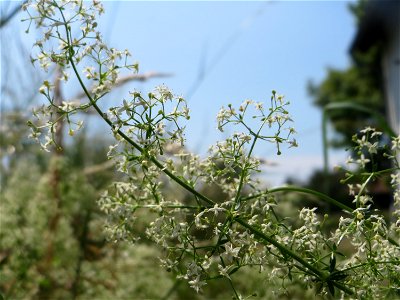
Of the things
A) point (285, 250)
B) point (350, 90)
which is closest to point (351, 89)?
point (350, 90)

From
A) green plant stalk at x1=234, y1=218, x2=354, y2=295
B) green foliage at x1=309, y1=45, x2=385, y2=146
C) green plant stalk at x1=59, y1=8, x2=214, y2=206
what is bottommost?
green plant stalk at x1=234, y1=218, x2=354, y2=295

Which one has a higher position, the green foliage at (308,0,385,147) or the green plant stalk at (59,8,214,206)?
the green foliage at (308,0,385,147)

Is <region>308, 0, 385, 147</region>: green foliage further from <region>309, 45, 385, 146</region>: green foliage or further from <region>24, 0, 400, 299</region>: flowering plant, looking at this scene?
<region>24, 0, 400, 299</region>: flowering plant

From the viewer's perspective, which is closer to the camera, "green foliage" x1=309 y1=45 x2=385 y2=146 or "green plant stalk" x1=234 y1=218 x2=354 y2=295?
"green plant stalk" x1=234 y1=218 x2=354 y2=295

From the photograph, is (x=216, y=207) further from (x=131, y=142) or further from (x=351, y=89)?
(x=351, y=89)

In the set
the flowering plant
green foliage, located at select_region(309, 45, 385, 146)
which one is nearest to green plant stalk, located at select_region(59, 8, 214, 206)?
the flowering plant

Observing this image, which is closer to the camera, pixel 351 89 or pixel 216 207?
pixel 216 207

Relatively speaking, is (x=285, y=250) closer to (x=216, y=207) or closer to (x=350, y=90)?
(x=216, y=207)

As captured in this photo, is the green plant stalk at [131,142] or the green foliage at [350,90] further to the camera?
the green foliage at [350,90]

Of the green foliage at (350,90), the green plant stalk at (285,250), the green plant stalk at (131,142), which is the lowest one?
the green plant stalk at (285,250)

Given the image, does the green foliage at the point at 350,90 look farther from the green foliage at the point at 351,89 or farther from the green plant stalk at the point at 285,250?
the green plant stalk at the point at 285,250

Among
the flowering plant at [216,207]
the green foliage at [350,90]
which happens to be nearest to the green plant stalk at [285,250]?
the flowering plant at [216,207]

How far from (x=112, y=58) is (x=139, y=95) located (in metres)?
0.06

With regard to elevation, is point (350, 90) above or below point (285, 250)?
above
